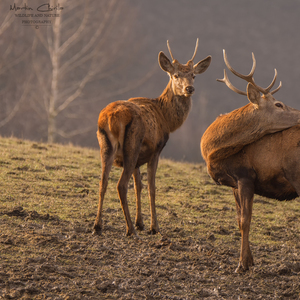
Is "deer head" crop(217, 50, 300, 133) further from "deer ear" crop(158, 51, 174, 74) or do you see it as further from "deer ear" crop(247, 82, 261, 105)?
"deer ear" crop(158, 51, 174, 74)

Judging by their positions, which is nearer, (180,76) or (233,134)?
(233,134)

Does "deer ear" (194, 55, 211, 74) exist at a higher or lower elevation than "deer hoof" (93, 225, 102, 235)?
higher

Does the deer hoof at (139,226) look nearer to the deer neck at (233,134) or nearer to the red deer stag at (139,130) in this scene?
the red deer stag at (139,130)

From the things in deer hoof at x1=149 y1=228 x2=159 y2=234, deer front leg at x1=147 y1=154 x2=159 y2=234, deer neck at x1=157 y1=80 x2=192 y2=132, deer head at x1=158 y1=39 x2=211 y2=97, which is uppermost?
deer head at x1=158 y1=39 x2=211 y2=97

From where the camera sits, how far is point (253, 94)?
223 inches

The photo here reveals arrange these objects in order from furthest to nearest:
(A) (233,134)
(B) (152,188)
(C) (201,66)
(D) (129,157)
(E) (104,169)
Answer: (C) (201,66)
(B) (152,188)
(D) (129,157)
(E) (104,169)
(A) (233,134)

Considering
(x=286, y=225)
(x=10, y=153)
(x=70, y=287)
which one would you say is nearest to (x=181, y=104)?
(x=286, y=225)

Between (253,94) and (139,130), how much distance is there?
1.74 metres

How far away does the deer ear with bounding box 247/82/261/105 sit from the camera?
562 centimetres

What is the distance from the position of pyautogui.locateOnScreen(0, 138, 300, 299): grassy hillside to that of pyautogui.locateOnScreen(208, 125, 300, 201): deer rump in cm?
99

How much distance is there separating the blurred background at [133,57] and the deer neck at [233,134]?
61.1 feet

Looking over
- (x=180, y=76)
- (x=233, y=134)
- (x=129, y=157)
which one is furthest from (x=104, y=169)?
(x=180, y=76)

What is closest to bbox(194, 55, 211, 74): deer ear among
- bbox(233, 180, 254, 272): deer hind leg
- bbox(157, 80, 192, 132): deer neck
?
bbox(157, 80, 192, 132): deer neck

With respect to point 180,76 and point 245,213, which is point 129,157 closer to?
point 245,213
